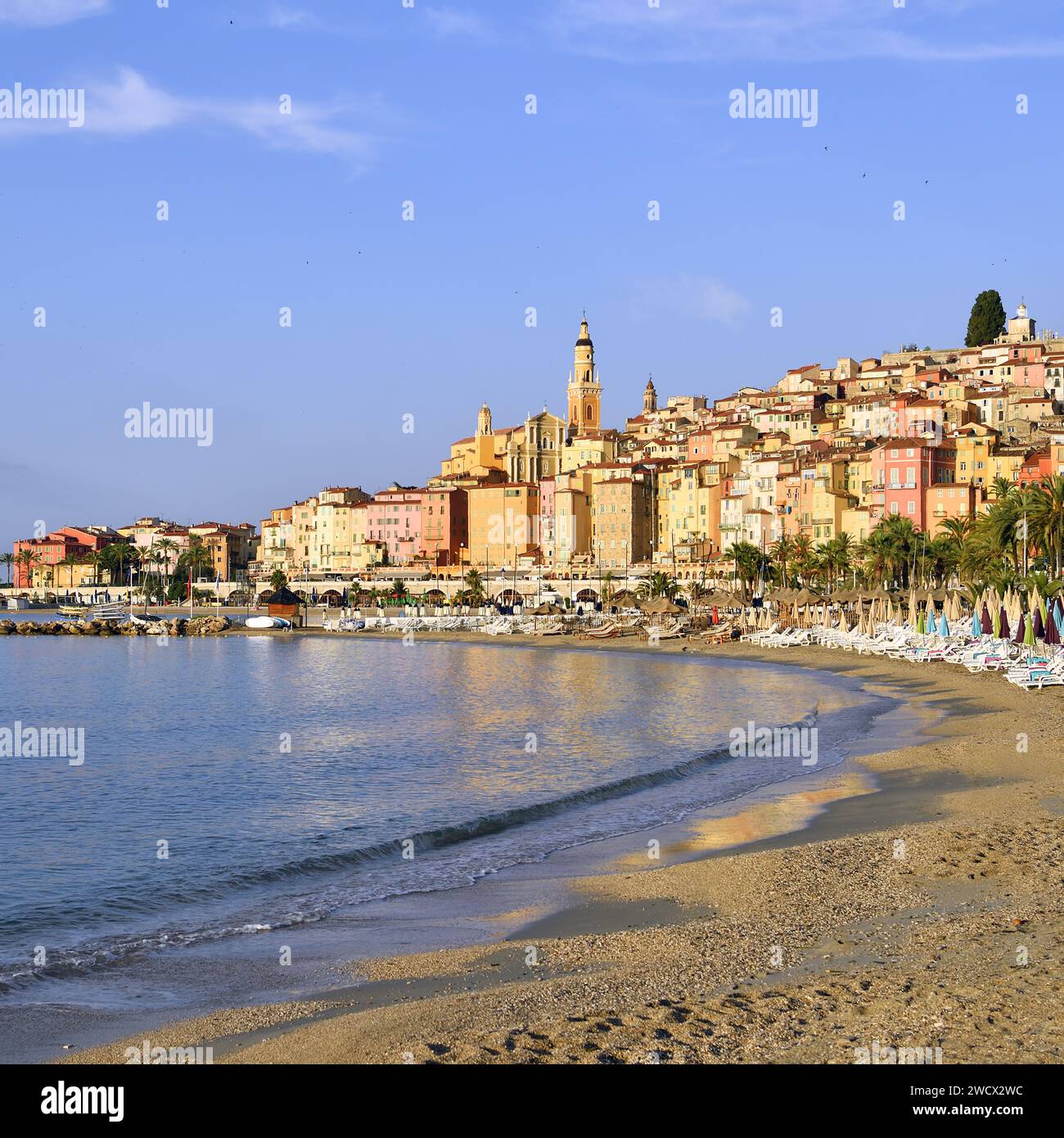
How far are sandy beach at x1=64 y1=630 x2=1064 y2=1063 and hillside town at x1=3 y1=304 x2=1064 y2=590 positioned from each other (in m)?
62.7

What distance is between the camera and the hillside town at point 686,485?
103m

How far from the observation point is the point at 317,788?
24.3m

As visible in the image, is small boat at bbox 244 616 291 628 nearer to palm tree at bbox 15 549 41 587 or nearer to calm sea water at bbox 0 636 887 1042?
calm sea water at bbox 0 636 887 1042

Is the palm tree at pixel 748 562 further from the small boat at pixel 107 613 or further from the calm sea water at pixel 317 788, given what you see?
the small boat at pixel 107 613

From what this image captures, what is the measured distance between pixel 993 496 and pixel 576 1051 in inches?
3759

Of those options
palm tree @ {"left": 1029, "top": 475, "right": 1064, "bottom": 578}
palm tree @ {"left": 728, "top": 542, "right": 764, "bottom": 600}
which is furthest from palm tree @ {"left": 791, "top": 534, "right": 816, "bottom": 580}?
palm tree @ {"left": 1029, "top": 475, "right": 1064, "bottom": 578}

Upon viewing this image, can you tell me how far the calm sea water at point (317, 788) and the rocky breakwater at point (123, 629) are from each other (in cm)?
5618

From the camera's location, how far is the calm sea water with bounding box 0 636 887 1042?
46.9 feet

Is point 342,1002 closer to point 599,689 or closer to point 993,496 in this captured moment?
point 599,689

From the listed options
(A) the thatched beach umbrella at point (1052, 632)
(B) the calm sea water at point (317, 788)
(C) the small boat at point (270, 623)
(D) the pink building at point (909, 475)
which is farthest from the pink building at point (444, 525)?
(A) the thatched beach umbrella at point (1052, 632)

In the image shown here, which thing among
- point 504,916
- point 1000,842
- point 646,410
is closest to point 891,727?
point 1000,842

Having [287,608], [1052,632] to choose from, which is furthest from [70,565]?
[1052,632]

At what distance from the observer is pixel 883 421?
117938 millimetres

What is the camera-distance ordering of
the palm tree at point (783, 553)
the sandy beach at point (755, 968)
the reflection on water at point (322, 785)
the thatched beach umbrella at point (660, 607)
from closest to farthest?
the sandy beach at point (755, 968) < the reflection on water at point (322, 785) < the thatched beach umbrella at point (660, 607) < the palm tree at point (783, 553)
